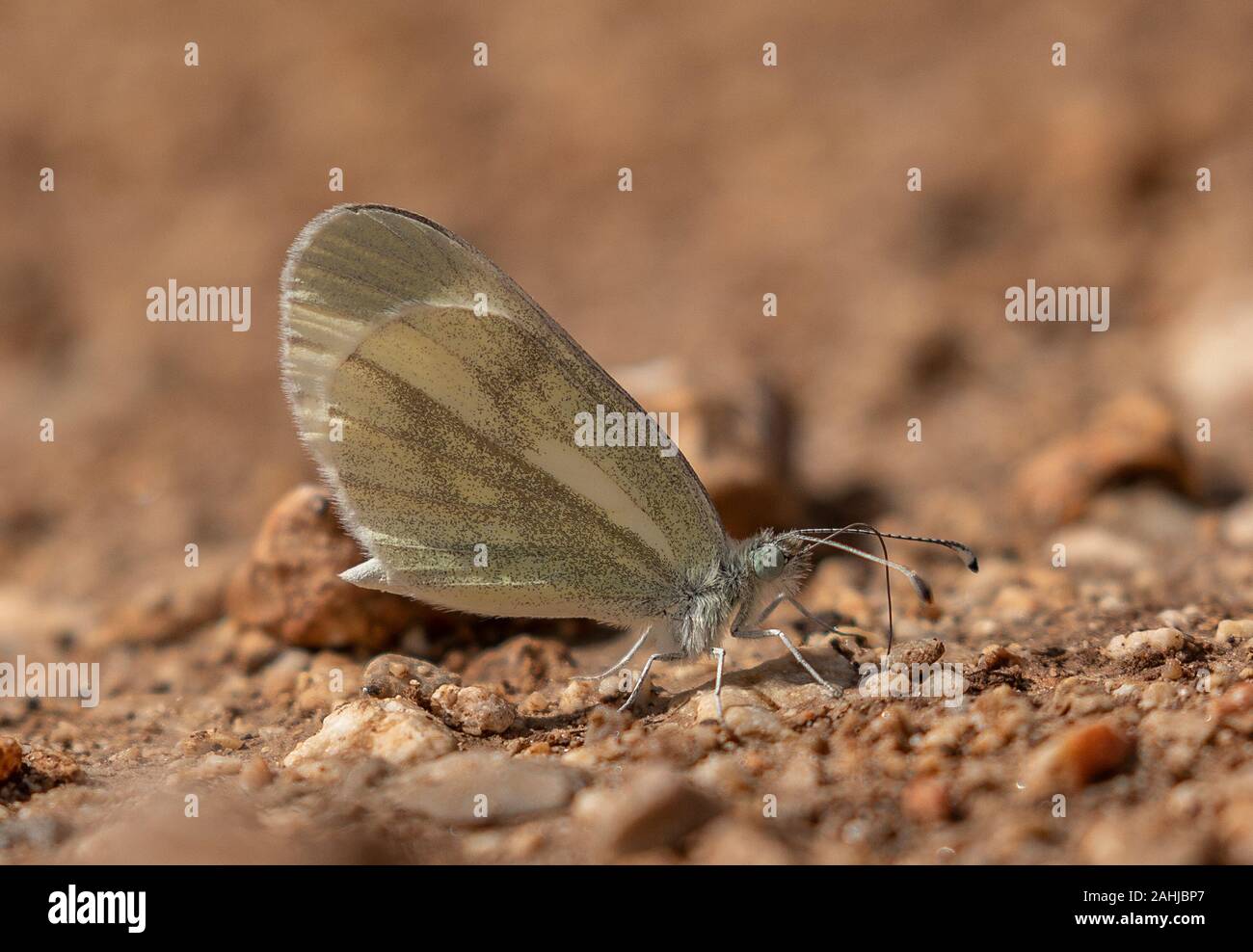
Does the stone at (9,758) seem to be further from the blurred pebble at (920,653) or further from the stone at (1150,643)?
the stone at (1150,643)

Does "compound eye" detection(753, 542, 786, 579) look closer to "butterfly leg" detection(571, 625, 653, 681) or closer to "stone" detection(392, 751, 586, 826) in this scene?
"butterfly leg" detection(571, 625, 653, 681)

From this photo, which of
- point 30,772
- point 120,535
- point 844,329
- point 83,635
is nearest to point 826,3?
point 844,329

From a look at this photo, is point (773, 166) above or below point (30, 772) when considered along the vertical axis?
above

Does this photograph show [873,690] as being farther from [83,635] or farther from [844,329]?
[844,329]
